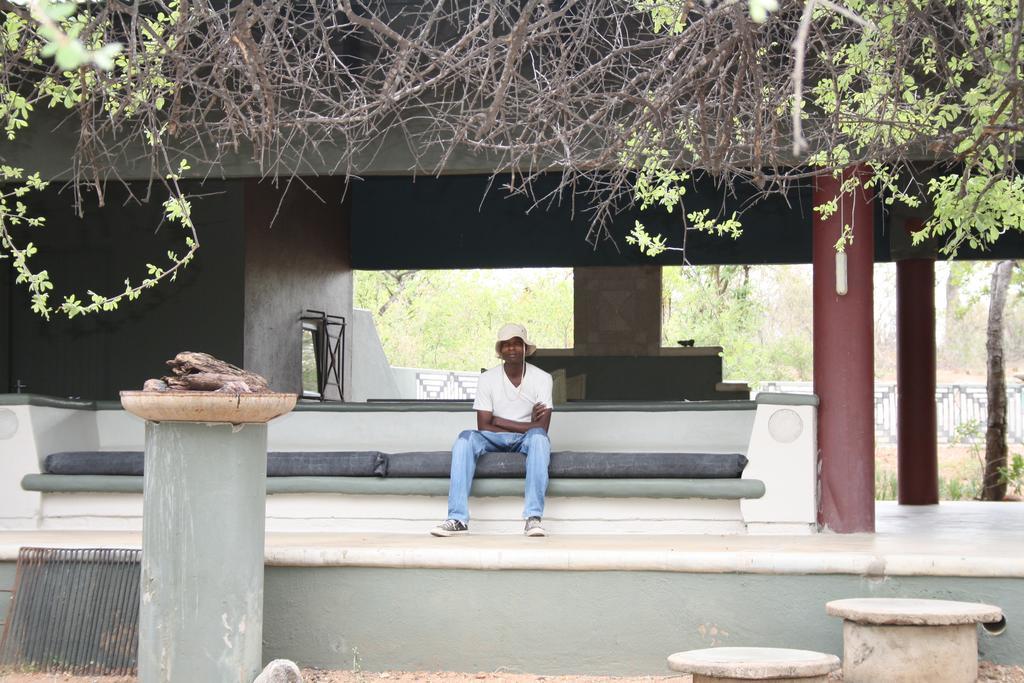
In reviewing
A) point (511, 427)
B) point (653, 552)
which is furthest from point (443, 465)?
point (653, 552)

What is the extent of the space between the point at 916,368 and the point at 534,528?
6.49 m

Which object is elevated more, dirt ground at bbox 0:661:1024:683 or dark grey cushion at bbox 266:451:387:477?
dark grey cushion at bbox 266:451:387:477

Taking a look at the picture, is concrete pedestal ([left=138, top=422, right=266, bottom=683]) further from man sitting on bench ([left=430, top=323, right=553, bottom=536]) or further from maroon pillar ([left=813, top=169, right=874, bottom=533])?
maroon pillar ([left=813, top=169, right=874, bottom=533])

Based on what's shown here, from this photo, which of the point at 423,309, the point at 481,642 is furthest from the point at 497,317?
the point at 481,642

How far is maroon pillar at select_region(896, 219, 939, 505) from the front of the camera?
11352mm

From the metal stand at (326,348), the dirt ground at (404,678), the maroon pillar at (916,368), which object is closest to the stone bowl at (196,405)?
the dirt ground at (404,678)

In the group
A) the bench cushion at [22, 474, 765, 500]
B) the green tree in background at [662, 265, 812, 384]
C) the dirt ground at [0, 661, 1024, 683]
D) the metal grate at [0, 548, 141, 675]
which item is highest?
the green tree in background at [662, 265, 812, 384]

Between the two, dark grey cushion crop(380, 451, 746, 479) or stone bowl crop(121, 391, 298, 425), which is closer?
stone bowl crop(121, 391, 298, 425)

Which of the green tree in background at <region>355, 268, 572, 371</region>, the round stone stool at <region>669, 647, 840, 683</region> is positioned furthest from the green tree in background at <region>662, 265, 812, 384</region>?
the round stone stool at <region>669, 647, 840, 683</region>

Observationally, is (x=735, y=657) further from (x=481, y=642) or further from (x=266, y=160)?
(x=266, y=160)

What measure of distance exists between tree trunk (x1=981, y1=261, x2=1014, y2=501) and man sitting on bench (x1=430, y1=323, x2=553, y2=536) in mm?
9595

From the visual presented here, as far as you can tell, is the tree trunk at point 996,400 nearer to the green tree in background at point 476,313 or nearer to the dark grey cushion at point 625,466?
the dark grey cushion at point 625,466

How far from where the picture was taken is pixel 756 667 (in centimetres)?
386

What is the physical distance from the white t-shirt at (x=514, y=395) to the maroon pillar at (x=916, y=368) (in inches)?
219
